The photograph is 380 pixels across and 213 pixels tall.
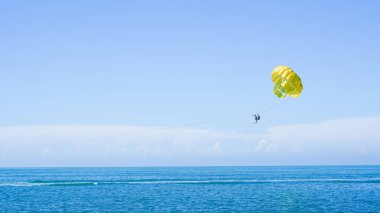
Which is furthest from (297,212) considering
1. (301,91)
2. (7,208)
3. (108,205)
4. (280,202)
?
(7,208)

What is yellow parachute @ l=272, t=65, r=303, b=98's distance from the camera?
3825cm

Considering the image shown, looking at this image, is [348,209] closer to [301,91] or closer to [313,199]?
[313,199]

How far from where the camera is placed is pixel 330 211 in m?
42.6

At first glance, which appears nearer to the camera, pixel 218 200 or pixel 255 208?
pixel 255 208

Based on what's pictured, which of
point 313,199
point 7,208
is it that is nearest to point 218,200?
point 313,199

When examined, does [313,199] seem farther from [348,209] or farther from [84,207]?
[84,207]

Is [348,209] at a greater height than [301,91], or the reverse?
[301,91]

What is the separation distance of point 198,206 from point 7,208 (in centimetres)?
2221

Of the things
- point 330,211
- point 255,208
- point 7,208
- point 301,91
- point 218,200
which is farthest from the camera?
point 218,200

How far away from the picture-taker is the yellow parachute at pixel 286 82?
38.2 m

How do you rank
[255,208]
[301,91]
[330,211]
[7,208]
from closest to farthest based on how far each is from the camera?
1. [301,91]
2. [330,211]
3. [255,208]
4. [7,208]

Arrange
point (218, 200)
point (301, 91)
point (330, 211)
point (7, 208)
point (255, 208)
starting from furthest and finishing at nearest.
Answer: point (218, 200) < point (7, 208) < point (255, 208) < point (330, 211) < point (301, 91)

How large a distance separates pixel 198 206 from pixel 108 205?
36.0 feet

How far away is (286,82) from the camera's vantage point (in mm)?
38500
